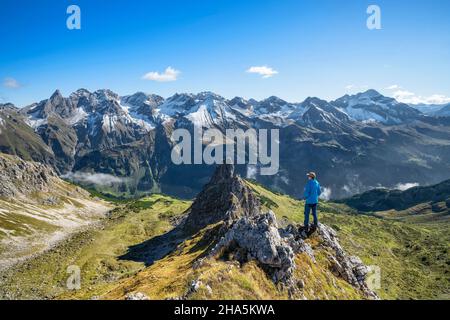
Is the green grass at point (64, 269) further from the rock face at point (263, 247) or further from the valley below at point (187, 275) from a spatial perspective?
the rock face at point (263, 247)

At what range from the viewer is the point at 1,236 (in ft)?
634

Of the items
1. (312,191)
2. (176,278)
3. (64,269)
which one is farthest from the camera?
(64,269)

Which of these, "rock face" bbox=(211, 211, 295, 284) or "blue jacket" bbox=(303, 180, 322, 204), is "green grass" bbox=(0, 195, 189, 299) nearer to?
"rock face" bbox=(211, 211, 295, 284)

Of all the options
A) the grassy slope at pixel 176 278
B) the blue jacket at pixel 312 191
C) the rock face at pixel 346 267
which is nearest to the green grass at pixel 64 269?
the grassy slope at pixel 176 278

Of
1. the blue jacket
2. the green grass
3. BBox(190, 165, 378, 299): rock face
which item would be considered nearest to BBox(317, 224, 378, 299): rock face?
BBox(190, 165, 378, 299): rock face

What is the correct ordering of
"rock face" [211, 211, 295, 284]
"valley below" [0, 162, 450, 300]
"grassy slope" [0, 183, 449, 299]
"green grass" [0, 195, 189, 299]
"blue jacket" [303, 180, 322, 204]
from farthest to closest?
"green grass" [0, 195, 189, 299]
"blue jacket" [303, 180, 322, 204]
"rock face" [211, 211, 295, 284]
"valley below" [0, 162, 450, 300]
"grassy slope" [0, 183, 449, 299]

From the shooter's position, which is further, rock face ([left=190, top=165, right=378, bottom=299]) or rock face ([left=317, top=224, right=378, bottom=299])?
rock face ([left=317, top=224, right=378, bottom=299])

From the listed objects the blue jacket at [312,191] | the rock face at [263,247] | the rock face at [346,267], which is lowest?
the rock face at [346,267]

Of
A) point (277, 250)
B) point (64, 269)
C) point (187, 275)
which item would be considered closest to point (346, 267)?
point (277, 250)

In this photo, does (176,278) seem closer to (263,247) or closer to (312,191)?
(263,247)
